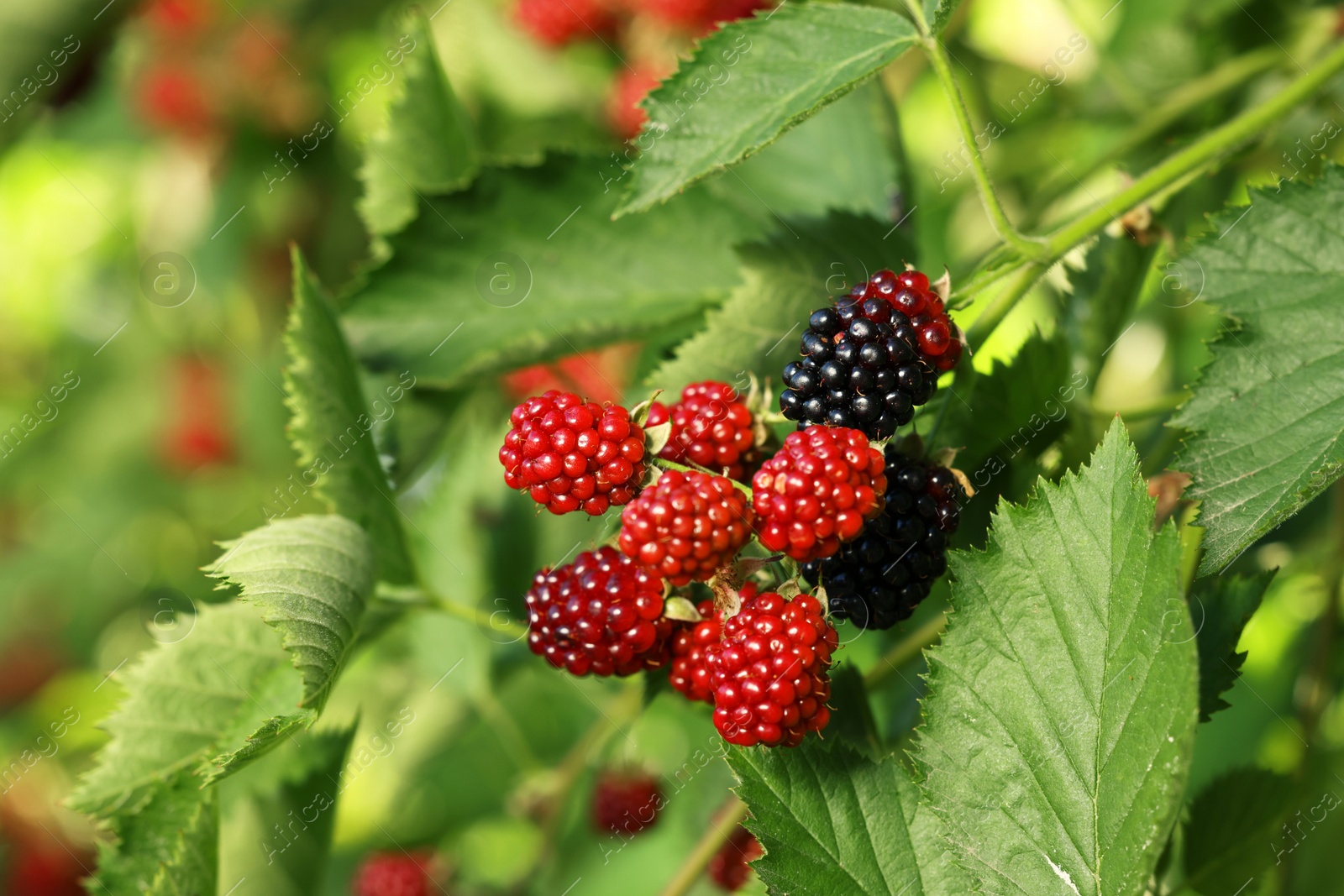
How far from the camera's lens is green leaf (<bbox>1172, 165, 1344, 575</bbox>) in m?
0.71

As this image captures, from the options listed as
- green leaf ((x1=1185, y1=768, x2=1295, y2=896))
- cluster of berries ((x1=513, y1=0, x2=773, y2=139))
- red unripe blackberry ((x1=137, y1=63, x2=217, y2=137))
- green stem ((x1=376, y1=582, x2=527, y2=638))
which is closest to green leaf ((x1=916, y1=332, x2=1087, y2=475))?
green leaf ((x1=1185, y1=768, x2=1295, y2=896))

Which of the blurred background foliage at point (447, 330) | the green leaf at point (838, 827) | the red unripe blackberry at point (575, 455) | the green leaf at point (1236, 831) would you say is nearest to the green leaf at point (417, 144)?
the blurred background foliage at point (447, 330)

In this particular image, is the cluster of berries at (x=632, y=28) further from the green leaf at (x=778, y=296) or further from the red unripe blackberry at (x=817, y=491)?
the red unripe blackberry at (x=817, y=491)

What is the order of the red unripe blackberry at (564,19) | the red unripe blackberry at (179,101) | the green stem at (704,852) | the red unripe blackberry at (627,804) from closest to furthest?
the green stem at (704,852), the red unripe blackberry at (627,804), the red unripe blackberry at (564,19), the red unripe blackberry at (179,101)

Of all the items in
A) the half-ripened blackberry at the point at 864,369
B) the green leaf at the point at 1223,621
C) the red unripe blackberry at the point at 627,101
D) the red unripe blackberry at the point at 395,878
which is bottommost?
the red unripe blackberry at the point at 395,878

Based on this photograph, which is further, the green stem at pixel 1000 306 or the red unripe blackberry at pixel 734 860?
the red unripe blackberry at pixel 734 860

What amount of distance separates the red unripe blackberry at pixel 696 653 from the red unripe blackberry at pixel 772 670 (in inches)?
0.9

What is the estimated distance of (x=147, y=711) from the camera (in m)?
1.08

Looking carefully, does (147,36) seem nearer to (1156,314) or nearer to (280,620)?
(280,620)

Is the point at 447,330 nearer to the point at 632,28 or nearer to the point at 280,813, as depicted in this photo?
the point at 280,813

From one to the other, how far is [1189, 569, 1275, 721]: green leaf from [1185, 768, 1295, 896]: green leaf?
0.29m

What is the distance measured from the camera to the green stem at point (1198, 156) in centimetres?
83

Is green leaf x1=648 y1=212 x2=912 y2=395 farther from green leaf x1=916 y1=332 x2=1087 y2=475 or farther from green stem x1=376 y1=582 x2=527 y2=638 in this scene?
green stem x1=376 y1=582 x2=527 y2=638

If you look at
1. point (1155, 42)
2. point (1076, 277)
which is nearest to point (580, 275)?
point (1076, 277)
